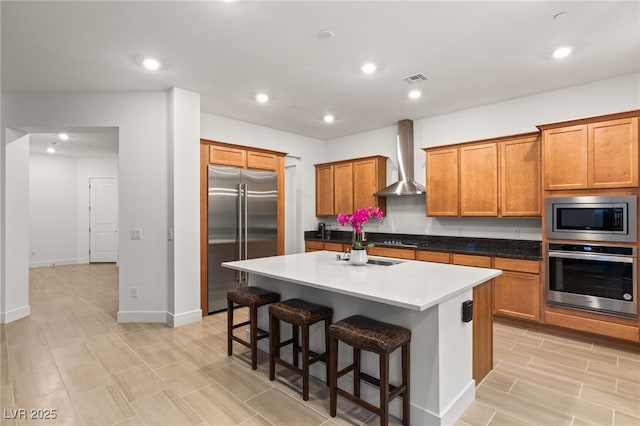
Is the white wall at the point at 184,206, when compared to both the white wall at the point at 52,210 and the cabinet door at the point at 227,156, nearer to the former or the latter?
the cabinet door at the point at 227,156

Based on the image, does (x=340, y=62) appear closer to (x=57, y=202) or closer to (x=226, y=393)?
(x=226, y=393)

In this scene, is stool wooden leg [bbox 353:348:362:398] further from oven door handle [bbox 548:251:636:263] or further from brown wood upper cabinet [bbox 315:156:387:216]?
brown wood upper cabinet [bbox 315:156:387:216]

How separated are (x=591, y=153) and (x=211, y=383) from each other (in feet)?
13.5

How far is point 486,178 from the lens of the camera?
4.23m

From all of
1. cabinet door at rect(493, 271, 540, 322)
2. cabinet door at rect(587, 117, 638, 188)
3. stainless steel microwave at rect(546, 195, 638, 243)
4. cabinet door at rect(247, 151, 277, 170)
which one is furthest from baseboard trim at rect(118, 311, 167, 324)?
cabinet door at rect(587, 117, 638, 188)

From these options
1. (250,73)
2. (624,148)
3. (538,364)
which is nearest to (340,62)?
(250,73)

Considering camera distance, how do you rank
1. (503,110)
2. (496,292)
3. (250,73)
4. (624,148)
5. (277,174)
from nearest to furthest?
(624,148)
(250,73)
(496,292)
(503,110)
(277,174)

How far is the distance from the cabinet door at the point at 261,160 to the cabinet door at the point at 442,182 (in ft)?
7.71

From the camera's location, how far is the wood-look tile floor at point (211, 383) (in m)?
2.12

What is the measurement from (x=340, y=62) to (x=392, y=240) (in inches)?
125

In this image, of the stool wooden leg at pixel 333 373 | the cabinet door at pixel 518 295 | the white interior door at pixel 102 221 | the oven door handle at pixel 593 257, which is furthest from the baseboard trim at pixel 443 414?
the white interior door at pixel 102 221

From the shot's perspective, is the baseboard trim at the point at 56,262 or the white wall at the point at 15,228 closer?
the white wall at the point at 15,228

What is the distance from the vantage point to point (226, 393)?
2.39 m

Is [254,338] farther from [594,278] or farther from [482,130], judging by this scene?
[482,130]
